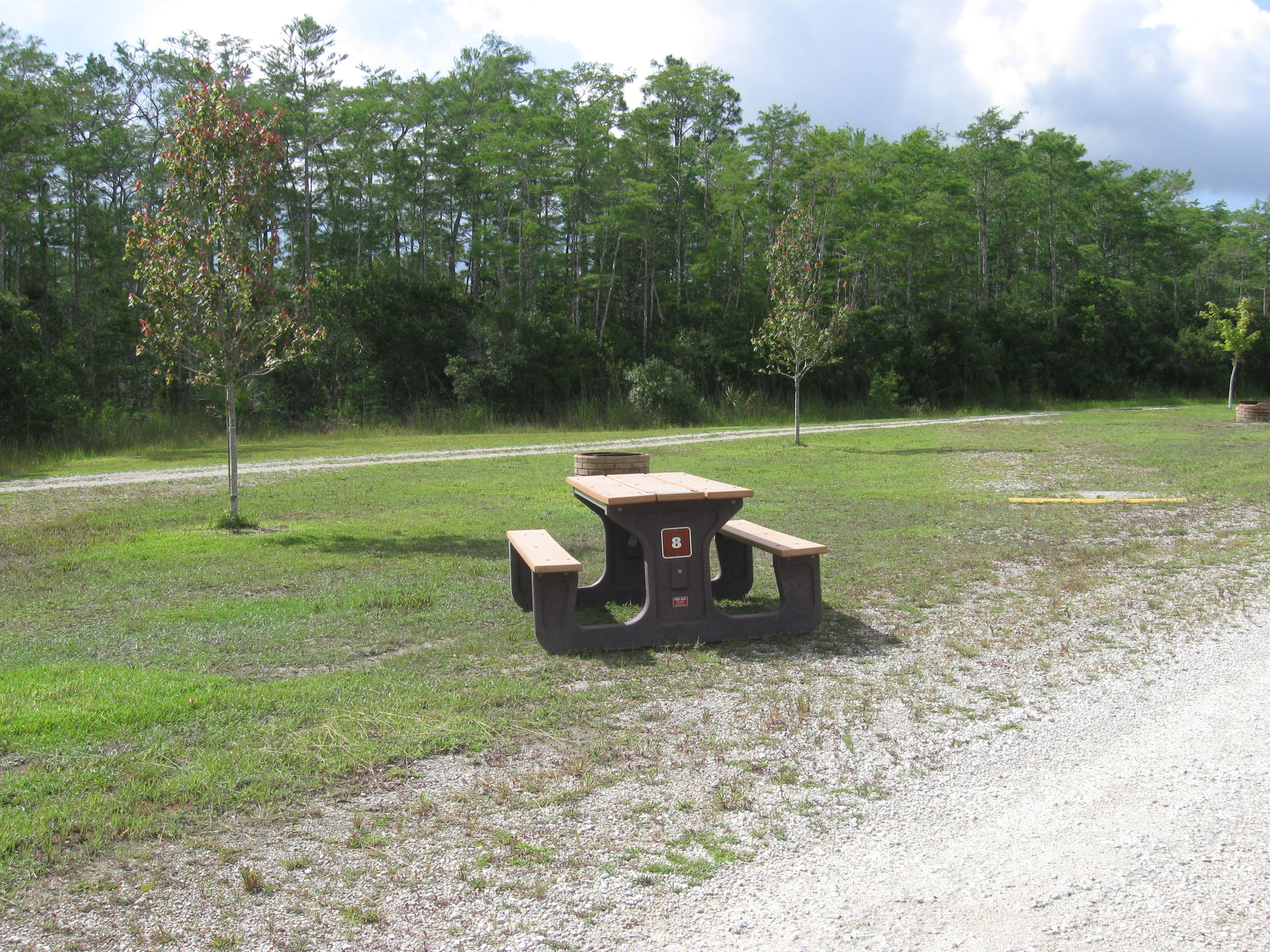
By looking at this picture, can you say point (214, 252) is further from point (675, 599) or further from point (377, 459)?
point (377, 459)

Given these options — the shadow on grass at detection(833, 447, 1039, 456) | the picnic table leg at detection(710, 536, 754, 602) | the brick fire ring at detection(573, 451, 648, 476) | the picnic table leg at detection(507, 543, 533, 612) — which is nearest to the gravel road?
the picnic table leg at detection(710, 536, 754, 602)

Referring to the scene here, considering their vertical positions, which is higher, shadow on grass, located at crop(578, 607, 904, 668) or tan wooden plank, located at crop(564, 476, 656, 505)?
tan wooden plank, located at crop(564, 476, 656, 505)

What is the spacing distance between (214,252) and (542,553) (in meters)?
6.15

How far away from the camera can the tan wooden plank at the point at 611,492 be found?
4.84m

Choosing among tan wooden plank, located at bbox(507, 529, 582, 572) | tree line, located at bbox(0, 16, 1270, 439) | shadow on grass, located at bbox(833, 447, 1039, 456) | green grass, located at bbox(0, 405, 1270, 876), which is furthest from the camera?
tree line, located at bbox(0, 16, 1270, 439)

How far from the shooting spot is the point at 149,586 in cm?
666

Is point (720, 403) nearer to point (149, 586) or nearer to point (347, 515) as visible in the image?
point (347, 515)

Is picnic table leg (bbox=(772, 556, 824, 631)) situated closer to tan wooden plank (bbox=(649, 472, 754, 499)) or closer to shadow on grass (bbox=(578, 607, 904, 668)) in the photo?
shadow on grass (bbox=(578, 607, 904, 668))

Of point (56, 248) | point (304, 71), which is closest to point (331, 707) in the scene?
point (304, 71)

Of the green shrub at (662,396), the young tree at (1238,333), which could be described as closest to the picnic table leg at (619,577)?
the green shrub at (662,396)

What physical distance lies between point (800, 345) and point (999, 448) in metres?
4.66

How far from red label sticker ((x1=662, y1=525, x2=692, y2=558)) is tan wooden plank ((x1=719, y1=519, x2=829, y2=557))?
0.46m

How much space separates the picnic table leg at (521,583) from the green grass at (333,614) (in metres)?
0.17

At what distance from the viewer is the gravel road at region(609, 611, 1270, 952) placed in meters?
2.37
